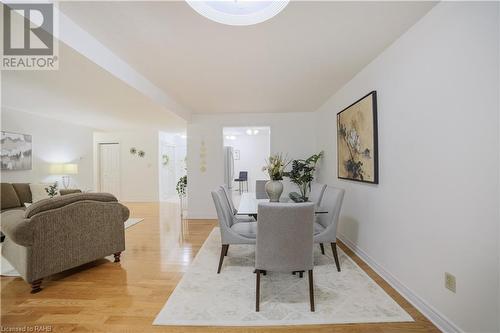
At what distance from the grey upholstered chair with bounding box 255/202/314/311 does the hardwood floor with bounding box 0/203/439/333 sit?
0.45 m

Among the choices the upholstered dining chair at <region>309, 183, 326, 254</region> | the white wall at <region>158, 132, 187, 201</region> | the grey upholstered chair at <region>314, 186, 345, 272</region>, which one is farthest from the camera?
the white wall at <region>158, 132, 187, 201</region>

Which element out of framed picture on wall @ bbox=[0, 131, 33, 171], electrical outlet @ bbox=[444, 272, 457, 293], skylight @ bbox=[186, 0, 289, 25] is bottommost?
electrical outlet @ bbox=[444, 272, 457, 293]

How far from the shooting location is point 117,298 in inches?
81.7

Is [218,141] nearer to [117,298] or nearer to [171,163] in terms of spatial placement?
[117,298]

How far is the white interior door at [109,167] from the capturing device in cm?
747

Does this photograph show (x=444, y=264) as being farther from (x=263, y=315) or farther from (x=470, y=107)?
(x=263, y=315)

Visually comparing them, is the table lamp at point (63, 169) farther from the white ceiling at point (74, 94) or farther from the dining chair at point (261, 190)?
the dining chair at point (261, 190)

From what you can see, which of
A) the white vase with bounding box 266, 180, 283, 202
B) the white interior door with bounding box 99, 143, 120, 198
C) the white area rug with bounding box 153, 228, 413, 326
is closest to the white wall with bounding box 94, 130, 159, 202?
the white interior door with bounding box 99, 143, 120, 198

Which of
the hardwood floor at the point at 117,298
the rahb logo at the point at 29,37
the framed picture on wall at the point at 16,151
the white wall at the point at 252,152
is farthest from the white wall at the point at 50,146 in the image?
the white wall at the point at 252,152

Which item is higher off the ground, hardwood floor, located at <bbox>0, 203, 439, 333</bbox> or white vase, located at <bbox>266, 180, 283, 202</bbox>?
white vase, located at <bbox>266, 180, 283, 202</bbox>

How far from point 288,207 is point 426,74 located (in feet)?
5.18

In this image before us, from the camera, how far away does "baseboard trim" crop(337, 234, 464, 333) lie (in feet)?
5.36

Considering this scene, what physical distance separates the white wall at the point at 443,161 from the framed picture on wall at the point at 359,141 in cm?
9

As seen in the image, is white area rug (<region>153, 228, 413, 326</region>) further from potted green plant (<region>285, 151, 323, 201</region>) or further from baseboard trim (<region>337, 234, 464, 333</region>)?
potted green plant (<region>285, 151, 323, 201</region>)
